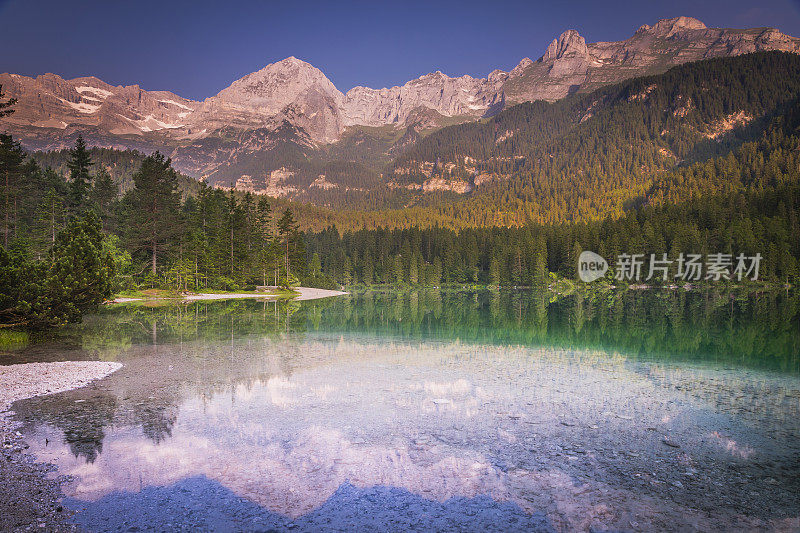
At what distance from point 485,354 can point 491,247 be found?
468ft

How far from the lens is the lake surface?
305 inches

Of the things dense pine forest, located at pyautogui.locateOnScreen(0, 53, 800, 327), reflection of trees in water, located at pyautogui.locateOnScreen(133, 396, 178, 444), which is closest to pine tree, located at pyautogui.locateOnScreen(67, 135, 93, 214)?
dense pine forest, located at pyautogui.locateOnScreen(0, 53, 800, 327)

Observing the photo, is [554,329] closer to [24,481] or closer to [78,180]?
[24,481]

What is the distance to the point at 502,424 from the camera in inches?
480

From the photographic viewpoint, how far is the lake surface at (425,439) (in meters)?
7.75

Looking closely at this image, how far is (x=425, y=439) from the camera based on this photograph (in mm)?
11125

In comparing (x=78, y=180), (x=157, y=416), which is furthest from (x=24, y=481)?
(x=78, y=180)

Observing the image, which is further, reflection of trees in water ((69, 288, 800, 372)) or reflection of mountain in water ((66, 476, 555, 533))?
reflection of trees in water ((69, 288, 800, 372))

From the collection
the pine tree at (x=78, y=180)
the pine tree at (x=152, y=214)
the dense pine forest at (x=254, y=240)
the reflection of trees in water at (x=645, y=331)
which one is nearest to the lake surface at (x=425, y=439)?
the reflection of trees in water at (x=645, y=331)

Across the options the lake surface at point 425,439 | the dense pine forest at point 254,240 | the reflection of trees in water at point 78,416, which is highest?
the dense pine forest at point 254,240

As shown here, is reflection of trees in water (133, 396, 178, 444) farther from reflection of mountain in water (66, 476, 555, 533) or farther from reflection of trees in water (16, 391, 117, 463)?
reflection of mountain in water (66, 476, 555, 533)

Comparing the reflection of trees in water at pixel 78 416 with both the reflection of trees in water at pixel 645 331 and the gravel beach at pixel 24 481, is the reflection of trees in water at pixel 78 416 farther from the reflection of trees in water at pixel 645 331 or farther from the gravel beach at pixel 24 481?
the reflection of trees in water at pixel 645 331

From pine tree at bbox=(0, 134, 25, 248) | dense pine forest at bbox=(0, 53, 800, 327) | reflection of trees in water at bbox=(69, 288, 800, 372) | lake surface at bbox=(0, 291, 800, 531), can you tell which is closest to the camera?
lake surface at bbox=(0, 291, 800, 531)

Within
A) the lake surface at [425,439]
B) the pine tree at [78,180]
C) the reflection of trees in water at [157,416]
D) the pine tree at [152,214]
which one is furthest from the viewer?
the pine tree at [78,180]
